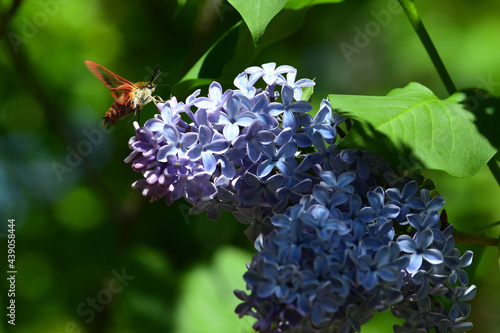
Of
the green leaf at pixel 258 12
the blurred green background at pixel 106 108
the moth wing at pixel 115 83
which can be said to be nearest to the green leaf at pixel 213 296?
the blurred green background at pixel 106 108

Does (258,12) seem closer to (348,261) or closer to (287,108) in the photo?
(287,108)

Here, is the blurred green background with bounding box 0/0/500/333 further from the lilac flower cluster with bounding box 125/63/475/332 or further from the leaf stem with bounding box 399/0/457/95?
the lilac flower cluster with bounding box 125/63/475/332

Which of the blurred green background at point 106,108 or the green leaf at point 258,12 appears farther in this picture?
the blurred green background at point 106,108

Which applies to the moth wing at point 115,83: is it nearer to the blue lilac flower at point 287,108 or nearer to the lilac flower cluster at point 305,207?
the lilac flower cluster at point 305,207

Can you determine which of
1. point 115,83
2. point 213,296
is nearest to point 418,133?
point 115,83

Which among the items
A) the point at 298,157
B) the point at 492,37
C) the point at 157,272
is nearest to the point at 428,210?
the point at 298,157

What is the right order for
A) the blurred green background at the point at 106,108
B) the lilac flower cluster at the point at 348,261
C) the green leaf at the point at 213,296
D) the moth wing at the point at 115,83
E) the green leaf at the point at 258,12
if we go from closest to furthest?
1. the lilac flower cluster at the point at 348,261
2. the green leaf at the point at 258,12
3. the moth wing at the point at 115,83
4. the green leaf at the point at 213,296
5. the blurred green background at the point at 106,108

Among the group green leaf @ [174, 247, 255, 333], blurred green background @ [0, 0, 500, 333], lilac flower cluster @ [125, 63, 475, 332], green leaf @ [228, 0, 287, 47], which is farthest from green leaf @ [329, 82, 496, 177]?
blurred green background @ [0, 0, 500, 333]
